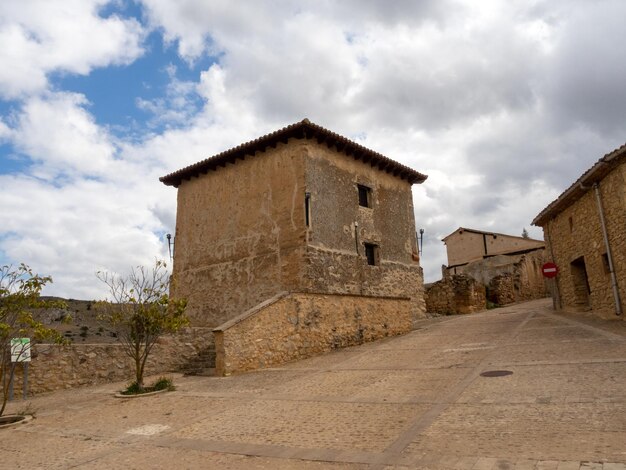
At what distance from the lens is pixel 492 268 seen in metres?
33.7

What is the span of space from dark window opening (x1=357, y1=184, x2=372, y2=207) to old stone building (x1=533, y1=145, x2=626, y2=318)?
22.3 ft

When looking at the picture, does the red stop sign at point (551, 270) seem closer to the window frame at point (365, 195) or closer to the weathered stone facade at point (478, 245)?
the window frame at point (365, 195)

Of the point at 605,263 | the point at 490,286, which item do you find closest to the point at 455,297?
the point at 490,286

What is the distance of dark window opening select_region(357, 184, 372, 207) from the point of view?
704 inches

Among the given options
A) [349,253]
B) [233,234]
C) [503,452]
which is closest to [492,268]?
[349,253]

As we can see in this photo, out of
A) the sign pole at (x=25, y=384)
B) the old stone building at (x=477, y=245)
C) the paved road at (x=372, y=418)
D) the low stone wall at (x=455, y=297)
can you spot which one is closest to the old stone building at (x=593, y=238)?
the paved road at (x=372, y=418)

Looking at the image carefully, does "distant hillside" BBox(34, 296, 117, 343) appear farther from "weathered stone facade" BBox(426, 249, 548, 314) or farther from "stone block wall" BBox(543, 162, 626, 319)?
"stone block wall" BBox(543, 162, 626, 319)

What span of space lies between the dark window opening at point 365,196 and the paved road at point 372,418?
8615 mm

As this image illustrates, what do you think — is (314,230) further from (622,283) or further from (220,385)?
(622,283)

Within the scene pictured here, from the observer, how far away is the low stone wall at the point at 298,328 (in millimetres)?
10664

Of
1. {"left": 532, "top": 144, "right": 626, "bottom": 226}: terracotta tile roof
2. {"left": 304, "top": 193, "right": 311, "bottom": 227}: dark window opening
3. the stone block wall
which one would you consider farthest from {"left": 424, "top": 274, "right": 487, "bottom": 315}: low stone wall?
{"left": 304, "top": 193, "right": 311, "bottom": 227}: dark window opening

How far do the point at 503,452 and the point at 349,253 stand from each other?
1253 centimetres

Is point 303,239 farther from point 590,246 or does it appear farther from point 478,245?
point 478,245

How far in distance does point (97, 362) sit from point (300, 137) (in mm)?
9391
